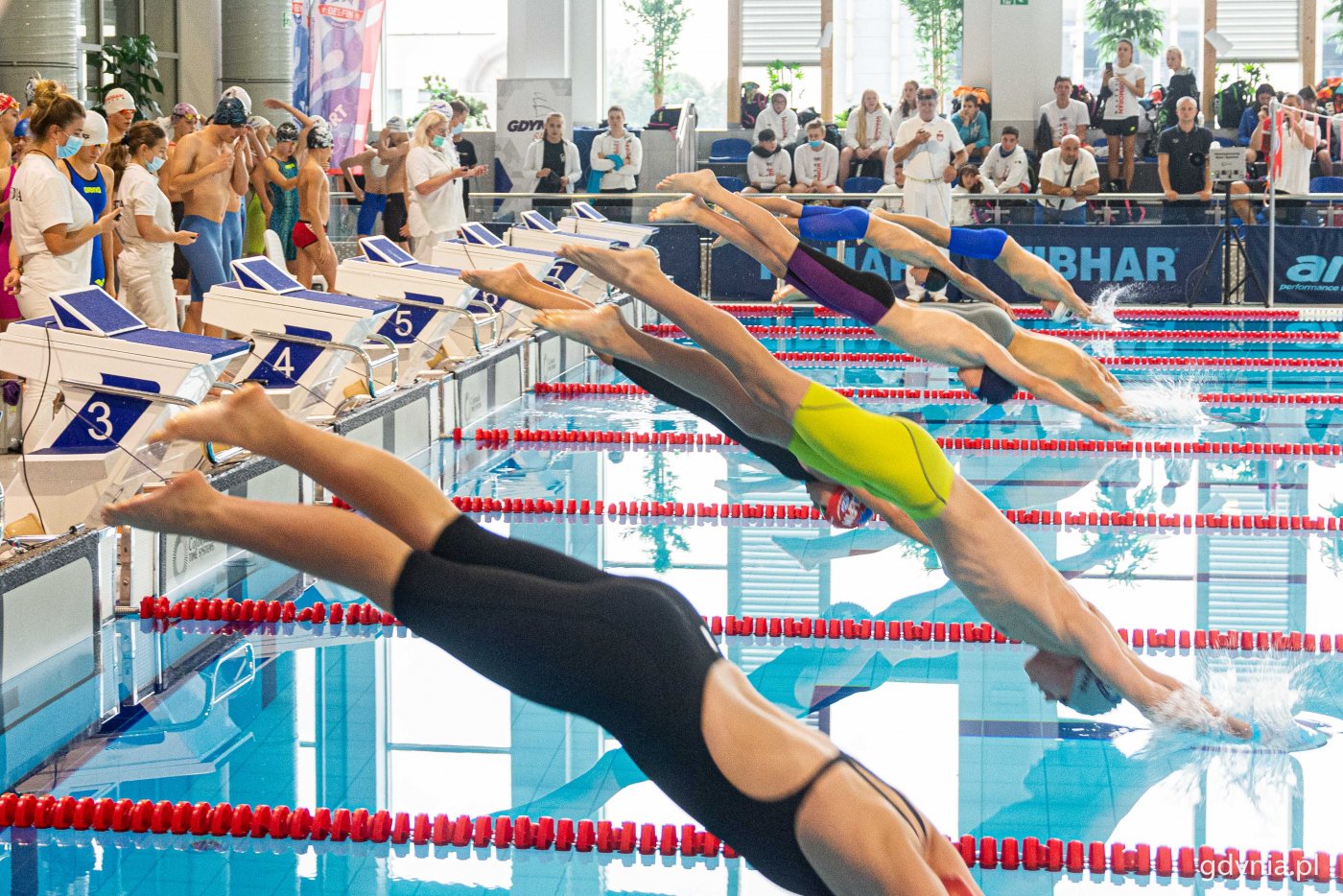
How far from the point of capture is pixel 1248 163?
14.2 meters

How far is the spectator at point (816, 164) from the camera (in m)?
14.9

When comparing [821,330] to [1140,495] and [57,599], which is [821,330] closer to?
[1140,495]

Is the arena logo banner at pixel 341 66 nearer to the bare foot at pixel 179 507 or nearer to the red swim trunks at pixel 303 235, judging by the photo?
the red swim trunks at pixel 303 235

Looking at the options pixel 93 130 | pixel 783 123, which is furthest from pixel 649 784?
pixel 783 123

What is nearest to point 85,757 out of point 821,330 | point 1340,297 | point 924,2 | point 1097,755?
point 1097,755

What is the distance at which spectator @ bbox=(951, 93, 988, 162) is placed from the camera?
1603 centimetres

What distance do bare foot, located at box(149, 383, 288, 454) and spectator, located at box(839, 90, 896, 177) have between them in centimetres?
1360

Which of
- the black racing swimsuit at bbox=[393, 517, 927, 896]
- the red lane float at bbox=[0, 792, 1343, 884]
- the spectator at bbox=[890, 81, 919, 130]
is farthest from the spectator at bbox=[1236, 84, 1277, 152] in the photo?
the black racing swimsuit at bbox=[393, 517, 927, 896]

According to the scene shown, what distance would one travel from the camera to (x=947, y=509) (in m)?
3.32

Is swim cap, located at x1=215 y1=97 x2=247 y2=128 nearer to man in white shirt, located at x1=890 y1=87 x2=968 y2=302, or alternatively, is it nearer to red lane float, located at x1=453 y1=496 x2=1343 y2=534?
red lane float, located at x1=453 y1=496 x2=1343 y2=534

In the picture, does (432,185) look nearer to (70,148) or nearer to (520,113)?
(70,148)

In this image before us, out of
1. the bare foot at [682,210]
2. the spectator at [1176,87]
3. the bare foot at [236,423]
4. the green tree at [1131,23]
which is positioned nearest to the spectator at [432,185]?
the bare foot at [682,210]

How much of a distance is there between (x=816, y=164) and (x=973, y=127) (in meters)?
2.09

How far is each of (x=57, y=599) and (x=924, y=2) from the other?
730 inches
